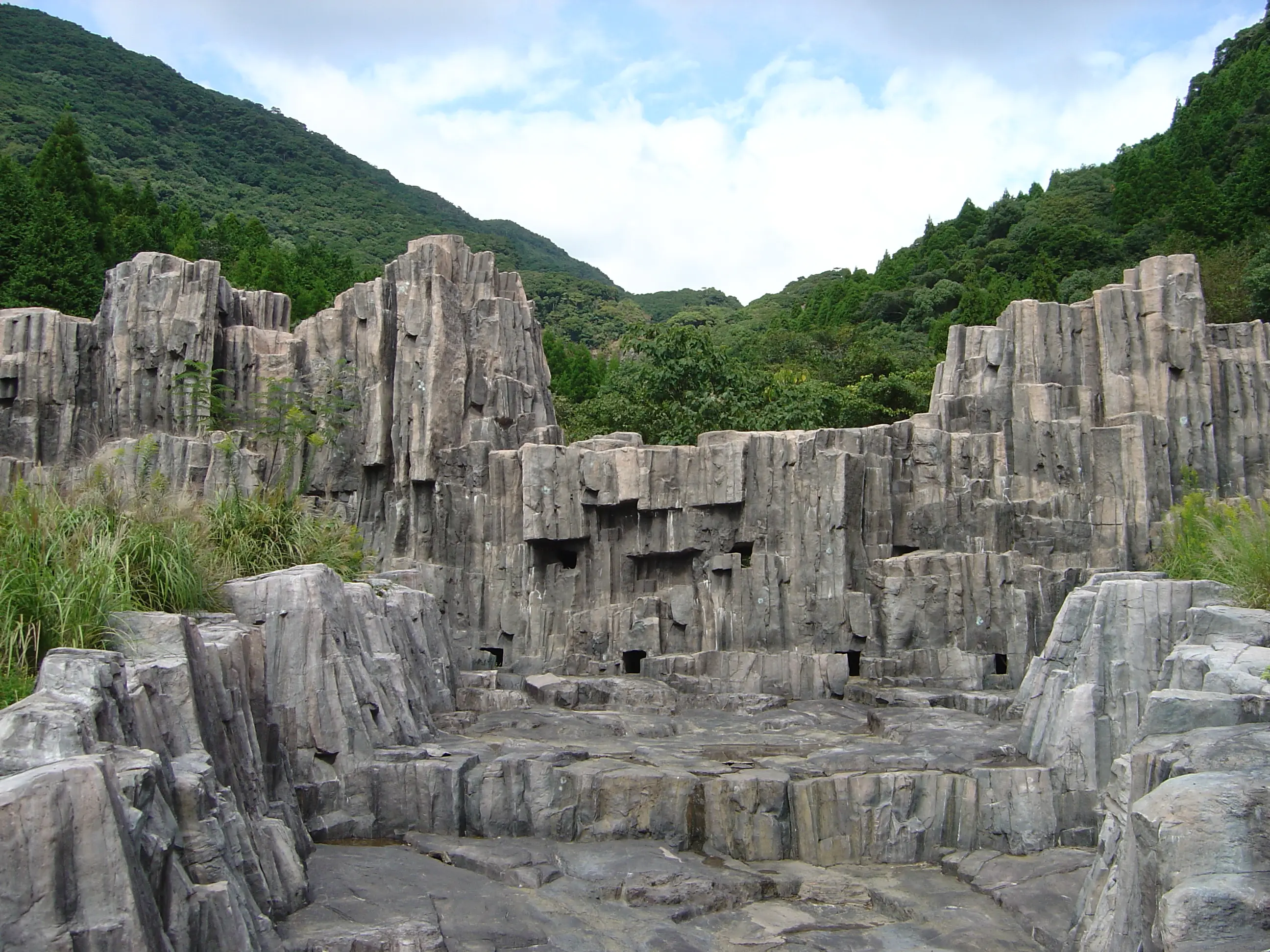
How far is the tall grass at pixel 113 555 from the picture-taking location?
22.9ft

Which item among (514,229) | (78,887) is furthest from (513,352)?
(514,229)

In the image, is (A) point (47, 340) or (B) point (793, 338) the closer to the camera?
(A) point (47, 340)

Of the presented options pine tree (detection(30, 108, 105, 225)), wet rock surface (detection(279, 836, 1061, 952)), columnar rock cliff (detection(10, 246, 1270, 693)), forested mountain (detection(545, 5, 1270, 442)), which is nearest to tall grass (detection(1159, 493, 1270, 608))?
wet rock surface (detection(279, 836, 1061, 952))

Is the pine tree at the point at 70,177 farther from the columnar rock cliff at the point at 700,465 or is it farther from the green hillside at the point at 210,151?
the columnar rock cliff at the point at 700,465

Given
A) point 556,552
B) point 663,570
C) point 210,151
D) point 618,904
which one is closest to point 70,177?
point 556,552

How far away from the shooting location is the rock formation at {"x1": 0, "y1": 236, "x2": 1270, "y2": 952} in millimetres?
6215

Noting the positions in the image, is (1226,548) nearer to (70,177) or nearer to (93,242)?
(93,242)

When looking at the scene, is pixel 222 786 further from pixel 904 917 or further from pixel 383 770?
pixel 904 917

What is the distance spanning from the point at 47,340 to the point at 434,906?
1837cm

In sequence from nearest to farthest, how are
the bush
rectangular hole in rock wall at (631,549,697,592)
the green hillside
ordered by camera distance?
1. the bush
2. rectangular hole in rock wall at (631,549,697,592)
3. the green hillside

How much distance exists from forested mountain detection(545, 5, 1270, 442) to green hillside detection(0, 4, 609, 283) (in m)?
15.4

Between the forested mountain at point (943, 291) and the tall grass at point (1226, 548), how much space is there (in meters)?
12.8

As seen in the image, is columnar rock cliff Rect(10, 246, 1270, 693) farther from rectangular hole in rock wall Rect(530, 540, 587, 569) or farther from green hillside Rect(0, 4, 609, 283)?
green hillside Rect(0, 4, 609, 283)

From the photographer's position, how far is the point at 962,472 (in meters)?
20.6
